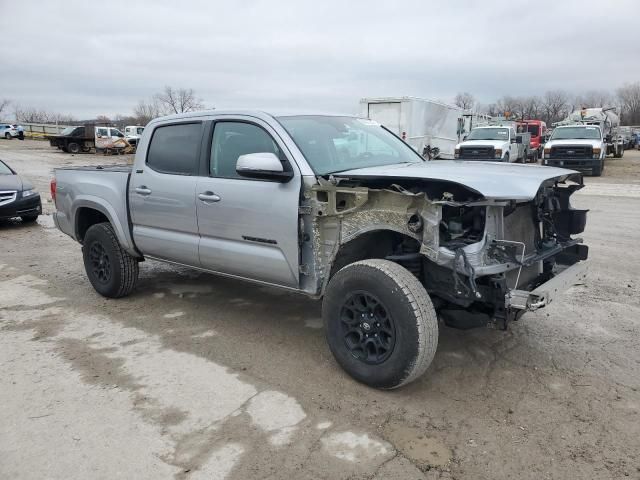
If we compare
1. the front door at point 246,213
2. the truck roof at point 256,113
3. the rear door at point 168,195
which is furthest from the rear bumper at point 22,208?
the front door at point 246,213

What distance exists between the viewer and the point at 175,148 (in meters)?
4.84

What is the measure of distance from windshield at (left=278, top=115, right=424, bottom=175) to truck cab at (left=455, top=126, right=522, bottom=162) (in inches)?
643

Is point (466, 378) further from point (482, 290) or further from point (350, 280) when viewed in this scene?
point (350, 280)

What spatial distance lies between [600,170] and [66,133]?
31.5 metres

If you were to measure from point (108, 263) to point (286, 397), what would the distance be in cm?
293

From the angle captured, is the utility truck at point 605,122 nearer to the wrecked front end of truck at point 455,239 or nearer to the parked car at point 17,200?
the parked car at point 17,200

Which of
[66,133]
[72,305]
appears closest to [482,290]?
[72,305]

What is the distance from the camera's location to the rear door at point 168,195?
461cm

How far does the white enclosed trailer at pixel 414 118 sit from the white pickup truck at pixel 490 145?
1.66 m

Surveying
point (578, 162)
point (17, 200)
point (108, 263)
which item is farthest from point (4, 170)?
point (578, 162)

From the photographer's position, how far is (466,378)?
12.0ft

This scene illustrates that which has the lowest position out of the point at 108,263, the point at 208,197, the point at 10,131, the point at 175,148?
the point at 108,263

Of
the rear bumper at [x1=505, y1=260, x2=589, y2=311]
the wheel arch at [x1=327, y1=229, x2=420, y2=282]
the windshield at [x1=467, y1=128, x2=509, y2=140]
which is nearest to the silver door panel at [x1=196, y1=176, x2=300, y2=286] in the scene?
the wheel arch at [x1=327, y1=229, x2=420, y2=282]

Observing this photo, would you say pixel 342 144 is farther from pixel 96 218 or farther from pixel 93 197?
pixel 96 218
